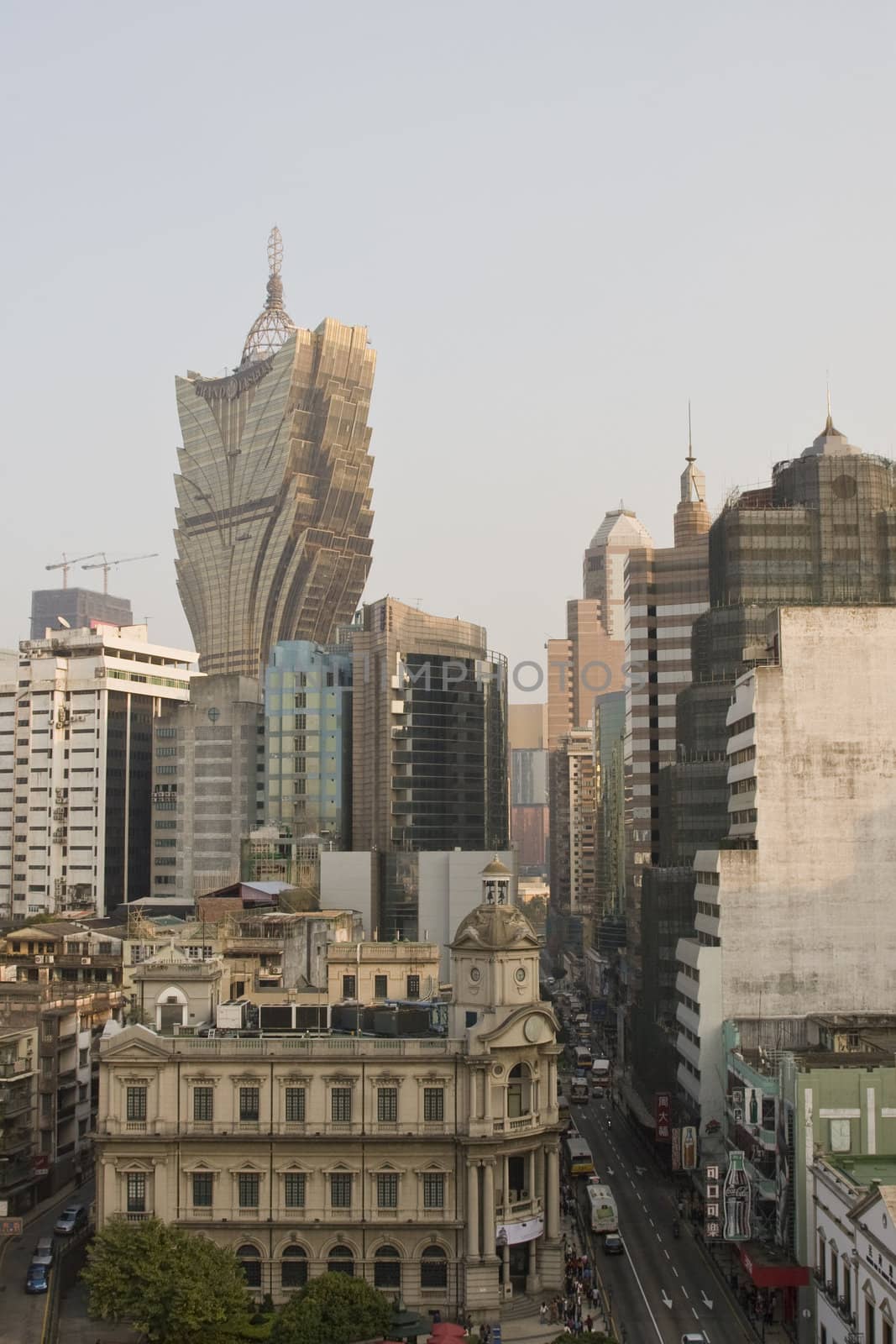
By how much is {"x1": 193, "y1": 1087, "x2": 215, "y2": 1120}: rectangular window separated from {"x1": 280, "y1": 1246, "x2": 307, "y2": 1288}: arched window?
8.06 m

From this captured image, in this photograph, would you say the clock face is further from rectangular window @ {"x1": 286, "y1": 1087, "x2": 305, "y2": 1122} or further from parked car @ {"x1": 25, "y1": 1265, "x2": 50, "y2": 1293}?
parked car @ {"x1": 25, "y1": 1265, "x2": 50, "y2": 1293}

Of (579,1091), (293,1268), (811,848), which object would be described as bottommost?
(579,1091)

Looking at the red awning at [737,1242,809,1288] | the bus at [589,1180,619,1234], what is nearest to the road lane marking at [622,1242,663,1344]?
the bus at [589,1180,619,1234]

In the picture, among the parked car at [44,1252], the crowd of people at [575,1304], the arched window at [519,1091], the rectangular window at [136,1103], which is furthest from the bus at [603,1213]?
the parked car at [44,1252]

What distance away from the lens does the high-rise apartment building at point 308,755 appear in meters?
193

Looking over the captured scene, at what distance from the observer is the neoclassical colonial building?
267 ft

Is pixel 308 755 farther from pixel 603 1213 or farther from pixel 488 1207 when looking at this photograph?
pixel 488 1207

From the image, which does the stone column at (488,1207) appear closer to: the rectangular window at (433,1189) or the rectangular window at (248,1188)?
the rectangular window at (433,1189)

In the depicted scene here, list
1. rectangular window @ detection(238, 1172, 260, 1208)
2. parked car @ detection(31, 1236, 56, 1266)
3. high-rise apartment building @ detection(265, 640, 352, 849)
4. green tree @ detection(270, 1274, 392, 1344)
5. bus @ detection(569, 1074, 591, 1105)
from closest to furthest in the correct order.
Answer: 1. green tree @ detection(270, 1274, 392, 1344)
2. rectangular window @ detection(238, 1172, 260, 1208)
3. parked car @ detection(31, 1236, 56, 1266)
4. bus @ detection(569, 1074, 591, 1105)
5. high-rise apartment building @ detection(265, 640, 352, 849)

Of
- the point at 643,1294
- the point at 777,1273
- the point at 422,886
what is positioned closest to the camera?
the point at 777,1273

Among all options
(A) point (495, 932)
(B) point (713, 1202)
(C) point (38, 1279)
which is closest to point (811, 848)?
(B) point (713, 1202)

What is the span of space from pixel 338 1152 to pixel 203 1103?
768cm

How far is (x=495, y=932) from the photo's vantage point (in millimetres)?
85375

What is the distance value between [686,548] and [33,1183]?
98.9 meters
